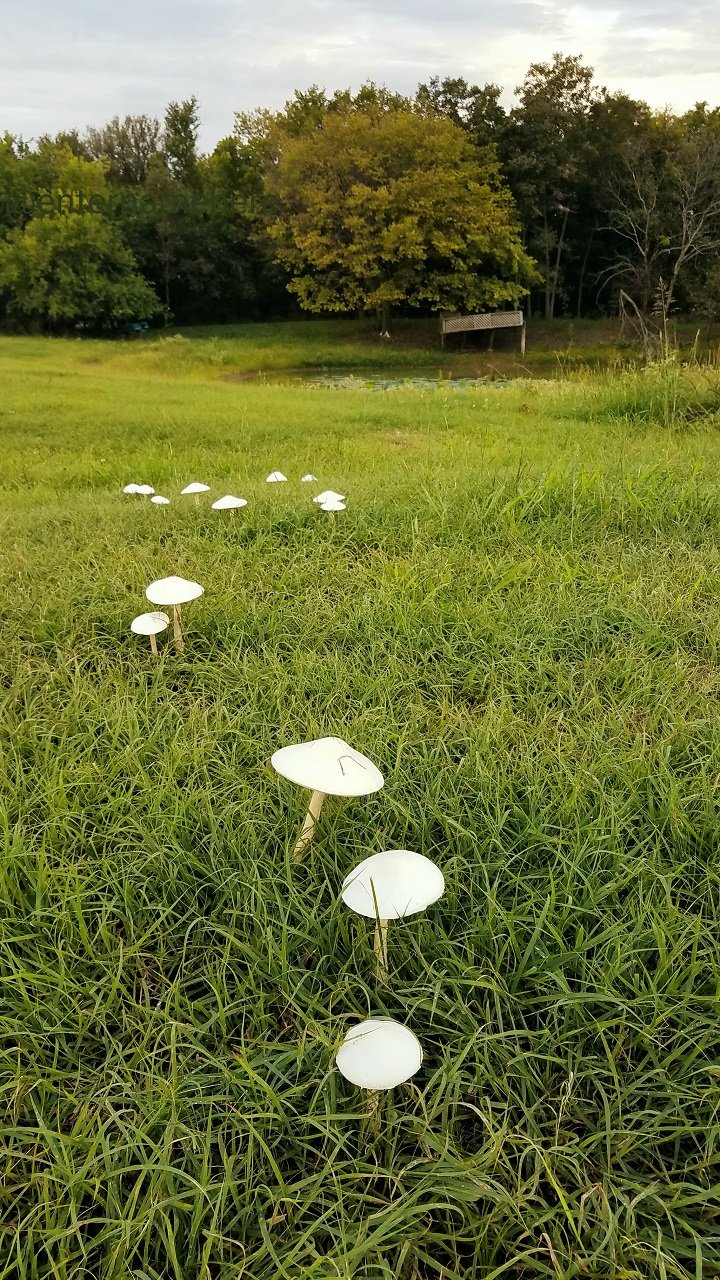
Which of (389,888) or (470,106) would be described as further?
(470,106)

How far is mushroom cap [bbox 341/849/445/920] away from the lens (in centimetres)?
123

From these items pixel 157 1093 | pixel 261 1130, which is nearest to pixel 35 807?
pixel 157 1093

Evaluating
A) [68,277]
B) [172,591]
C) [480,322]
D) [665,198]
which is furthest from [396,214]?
[172,591]

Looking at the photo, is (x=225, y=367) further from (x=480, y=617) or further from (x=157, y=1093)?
(x=157, y=1093)

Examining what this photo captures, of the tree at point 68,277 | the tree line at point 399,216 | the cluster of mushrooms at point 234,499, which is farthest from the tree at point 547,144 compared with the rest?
→ the cluster of mushrooms at point 234,499

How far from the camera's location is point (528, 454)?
5195 millimetres

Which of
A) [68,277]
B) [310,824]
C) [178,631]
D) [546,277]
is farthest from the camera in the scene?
[546,277]

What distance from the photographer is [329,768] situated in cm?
141

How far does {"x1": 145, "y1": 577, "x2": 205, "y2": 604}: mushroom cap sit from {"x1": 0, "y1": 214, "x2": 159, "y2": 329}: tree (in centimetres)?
2895

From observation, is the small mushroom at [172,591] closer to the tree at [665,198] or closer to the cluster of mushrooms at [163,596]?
the cluster of mushrooms at [163,596]

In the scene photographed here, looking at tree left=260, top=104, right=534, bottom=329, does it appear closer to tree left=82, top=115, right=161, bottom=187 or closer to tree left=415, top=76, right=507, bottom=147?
tree left=415, top=76, right=507, bottom=147

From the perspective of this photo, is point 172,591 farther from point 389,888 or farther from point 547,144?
point 547,144

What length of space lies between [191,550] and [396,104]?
31837 millimetres

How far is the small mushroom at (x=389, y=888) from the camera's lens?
1.23m
